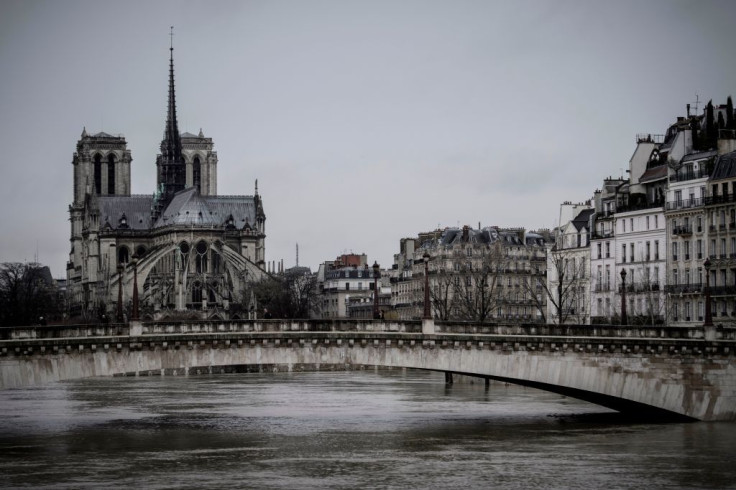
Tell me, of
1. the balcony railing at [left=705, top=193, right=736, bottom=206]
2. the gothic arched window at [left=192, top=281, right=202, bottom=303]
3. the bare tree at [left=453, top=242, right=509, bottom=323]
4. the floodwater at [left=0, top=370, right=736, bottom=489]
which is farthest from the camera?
the gothic arched window at [left=192, top=281, right=202, bottom=303]

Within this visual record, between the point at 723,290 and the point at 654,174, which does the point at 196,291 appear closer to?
the point at 654,174

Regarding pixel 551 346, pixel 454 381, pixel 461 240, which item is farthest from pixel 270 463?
pixel 461 240

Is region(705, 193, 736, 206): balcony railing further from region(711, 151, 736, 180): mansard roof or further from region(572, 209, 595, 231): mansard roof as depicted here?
region(572, 209, 595, 231): mansard roof

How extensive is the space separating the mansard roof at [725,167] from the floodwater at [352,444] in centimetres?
1463

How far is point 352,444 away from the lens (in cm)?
5484

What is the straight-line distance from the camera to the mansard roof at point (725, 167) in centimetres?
8506

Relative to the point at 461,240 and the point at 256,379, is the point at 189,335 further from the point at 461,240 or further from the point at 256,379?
the point at 461,240

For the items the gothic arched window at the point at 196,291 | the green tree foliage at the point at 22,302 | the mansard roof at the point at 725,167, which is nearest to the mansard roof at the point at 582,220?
the mansard roof at the point at 725,167

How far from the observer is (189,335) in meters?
58.4

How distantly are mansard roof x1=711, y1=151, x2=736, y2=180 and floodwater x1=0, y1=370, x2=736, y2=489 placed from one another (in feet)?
48.0

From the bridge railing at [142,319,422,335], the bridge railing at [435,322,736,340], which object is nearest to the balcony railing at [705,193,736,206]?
the bridge railing at [435,322,736,340]

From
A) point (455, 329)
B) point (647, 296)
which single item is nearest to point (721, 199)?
point (647, 296)

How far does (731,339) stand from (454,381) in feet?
117

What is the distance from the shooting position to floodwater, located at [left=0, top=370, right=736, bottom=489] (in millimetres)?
46594
